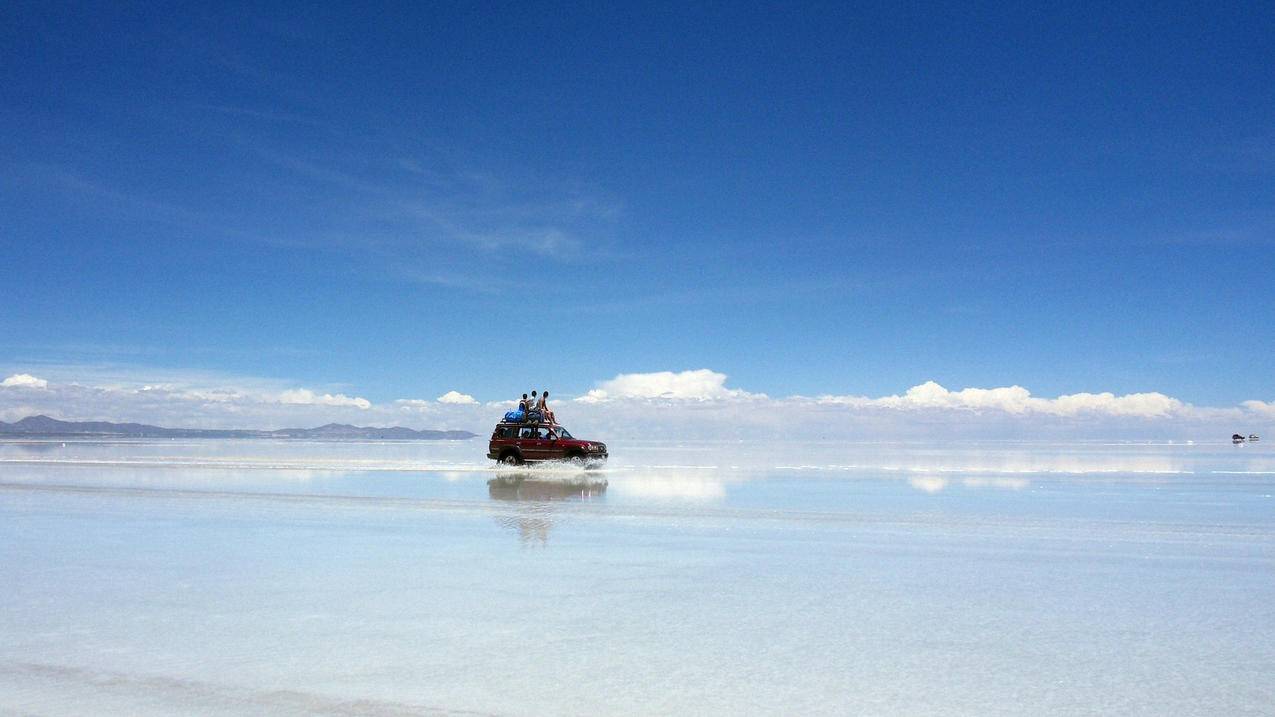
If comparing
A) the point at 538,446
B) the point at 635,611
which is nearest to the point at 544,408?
the point at 538,446

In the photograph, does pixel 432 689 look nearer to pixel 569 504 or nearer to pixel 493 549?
pixel 493 549

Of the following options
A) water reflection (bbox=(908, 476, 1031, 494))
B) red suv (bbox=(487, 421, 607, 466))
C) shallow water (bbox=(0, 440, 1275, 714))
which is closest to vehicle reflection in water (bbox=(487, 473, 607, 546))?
shallow water (bbox=(0, 440, 1275, 714))

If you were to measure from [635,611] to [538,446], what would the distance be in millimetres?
30653

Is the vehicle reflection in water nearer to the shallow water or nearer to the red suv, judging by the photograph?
the shallow water

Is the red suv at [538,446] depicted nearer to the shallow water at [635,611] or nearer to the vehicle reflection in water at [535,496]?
the vehicle reflection in water at [535,496]

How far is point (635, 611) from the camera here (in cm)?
966

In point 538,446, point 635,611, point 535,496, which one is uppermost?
point 538,446

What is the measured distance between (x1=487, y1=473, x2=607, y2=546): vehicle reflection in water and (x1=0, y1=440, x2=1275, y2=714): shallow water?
0.74ft

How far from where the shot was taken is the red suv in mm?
39188

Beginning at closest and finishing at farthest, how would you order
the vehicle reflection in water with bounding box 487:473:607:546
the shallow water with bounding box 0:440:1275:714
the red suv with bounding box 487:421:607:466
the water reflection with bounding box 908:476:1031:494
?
the shallow water with bounding box 0:440:1275:714
the vehicle reflection in water with bounding box 487:473:607:546
the water reflection with bounding box 908:476:1031:494
the red suv with bounding box 487:421:607:466

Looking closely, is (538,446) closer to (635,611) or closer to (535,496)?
(535,496)

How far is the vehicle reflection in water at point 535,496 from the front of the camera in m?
17.3

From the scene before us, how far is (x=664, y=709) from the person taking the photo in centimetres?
623

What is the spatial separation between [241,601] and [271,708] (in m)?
4.37
